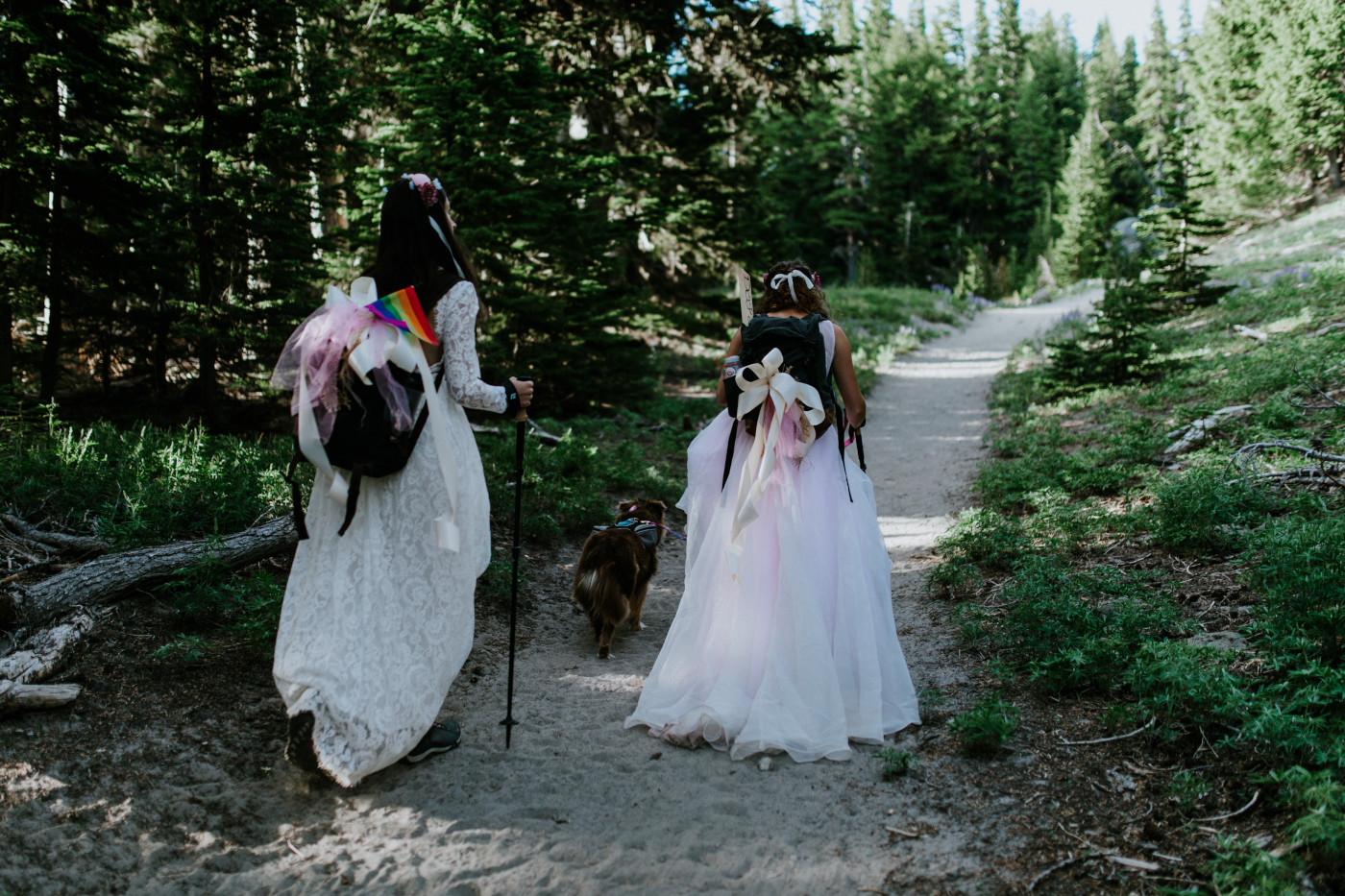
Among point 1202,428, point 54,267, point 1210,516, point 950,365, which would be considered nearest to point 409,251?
point 1210,516

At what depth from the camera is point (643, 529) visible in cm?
548

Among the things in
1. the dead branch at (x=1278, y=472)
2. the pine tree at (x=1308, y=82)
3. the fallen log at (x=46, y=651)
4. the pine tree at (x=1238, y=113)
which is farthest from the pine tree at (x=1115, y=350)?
the pine tree at (x=1308, y=82)

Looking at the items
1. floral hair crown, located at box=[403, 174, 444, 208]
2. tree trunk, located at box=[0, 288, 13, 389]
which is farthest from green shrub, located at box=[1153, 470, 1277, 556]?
tree trunk, located at box=[0, 288, 13, 389]

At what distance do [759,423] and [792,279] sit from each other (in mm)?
804

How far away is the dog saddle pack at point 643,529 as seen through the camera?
5359 millimetres

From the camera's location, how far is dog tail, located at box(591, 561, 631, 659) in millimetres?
4977

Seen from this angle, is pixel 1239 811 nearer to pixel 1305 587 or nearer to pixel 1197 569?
pixel 1305 587

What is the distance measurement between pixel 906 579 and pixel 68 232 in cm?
923

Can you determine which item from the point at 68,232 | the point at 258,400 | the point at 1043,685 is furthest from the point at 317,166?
the point at 1043,685

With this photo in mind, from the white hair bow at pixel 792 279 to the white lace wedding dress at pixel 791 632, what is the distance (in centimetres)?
27

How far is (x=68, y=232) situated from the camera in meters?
8.08

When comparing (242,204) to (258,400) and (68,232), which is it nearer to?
(68,232)

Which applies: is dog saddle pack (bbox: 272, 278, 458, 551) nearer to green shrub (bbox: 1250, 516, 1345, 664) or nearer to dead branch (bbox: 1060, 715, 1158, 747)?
dead branch (bbox: 1060, 715, 1158, 747)

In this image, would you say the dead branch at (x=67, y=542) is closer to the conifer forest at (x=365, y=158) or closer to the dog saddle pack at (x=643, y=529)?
the dog saddle pack at (x=643, y=529)
